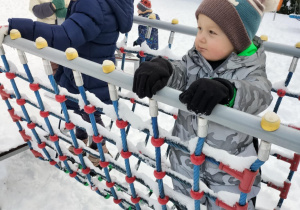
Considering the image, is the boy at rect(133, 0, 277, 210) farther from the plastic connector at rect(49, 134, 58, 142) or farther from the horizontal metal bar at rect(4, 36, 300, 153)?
the plastic connector at rect(49, 134, 58, 142)

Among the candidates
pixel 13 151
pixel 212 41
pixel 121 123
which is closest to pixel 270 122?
pixel 212 41

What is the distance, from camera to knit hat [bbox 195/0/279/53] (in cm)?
87

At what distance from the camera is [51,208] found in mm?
1618

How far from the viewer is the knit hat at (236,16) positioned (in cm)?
87

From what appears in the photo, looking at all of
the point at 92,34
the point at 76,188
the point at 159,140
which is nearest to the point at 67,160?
the point at 76,188

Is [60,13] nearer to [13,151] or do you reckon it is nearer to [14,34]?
[13,151]

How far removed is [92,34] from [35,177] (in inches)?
46.4

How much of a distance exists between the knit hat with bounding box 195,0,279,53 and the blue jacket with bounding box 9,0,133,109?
1.89 ft

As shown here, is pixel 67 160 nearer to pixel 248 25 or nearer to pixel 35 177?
pixel 35 177

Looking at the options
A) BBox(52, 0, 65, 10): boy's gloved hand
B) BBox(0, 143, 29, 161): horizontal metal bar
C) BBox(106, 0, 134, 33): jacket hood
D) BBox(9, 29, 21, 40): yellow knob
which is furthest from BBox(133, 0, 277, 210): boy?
BBox(52, 0, 65, 10): boy's gloved hand

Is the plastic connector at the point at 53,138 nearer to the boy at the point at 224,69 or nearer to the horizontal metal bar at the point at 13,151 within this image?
the horizontal metal bar at the point at 13,151

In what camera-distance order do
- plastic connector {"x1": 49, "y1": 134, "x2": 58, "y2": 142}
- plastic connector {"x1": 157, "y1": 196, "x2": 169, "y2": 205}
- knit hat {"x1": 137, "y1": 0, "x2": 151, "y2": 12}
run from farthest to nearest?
knit hat {"x1": 137, "y1": 0, "x2": 151, "y2": 12}
plastic connector {"x1": 49, "y1": 134, "x2": 58, "y2": 142}
plastic connector {"x1": 157, "y1": 196, "x2": 169, "y2": 205}

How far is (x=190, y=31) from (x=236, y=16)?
994 mm

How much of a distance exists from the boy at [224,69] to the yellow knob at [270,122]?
0.40 ft
